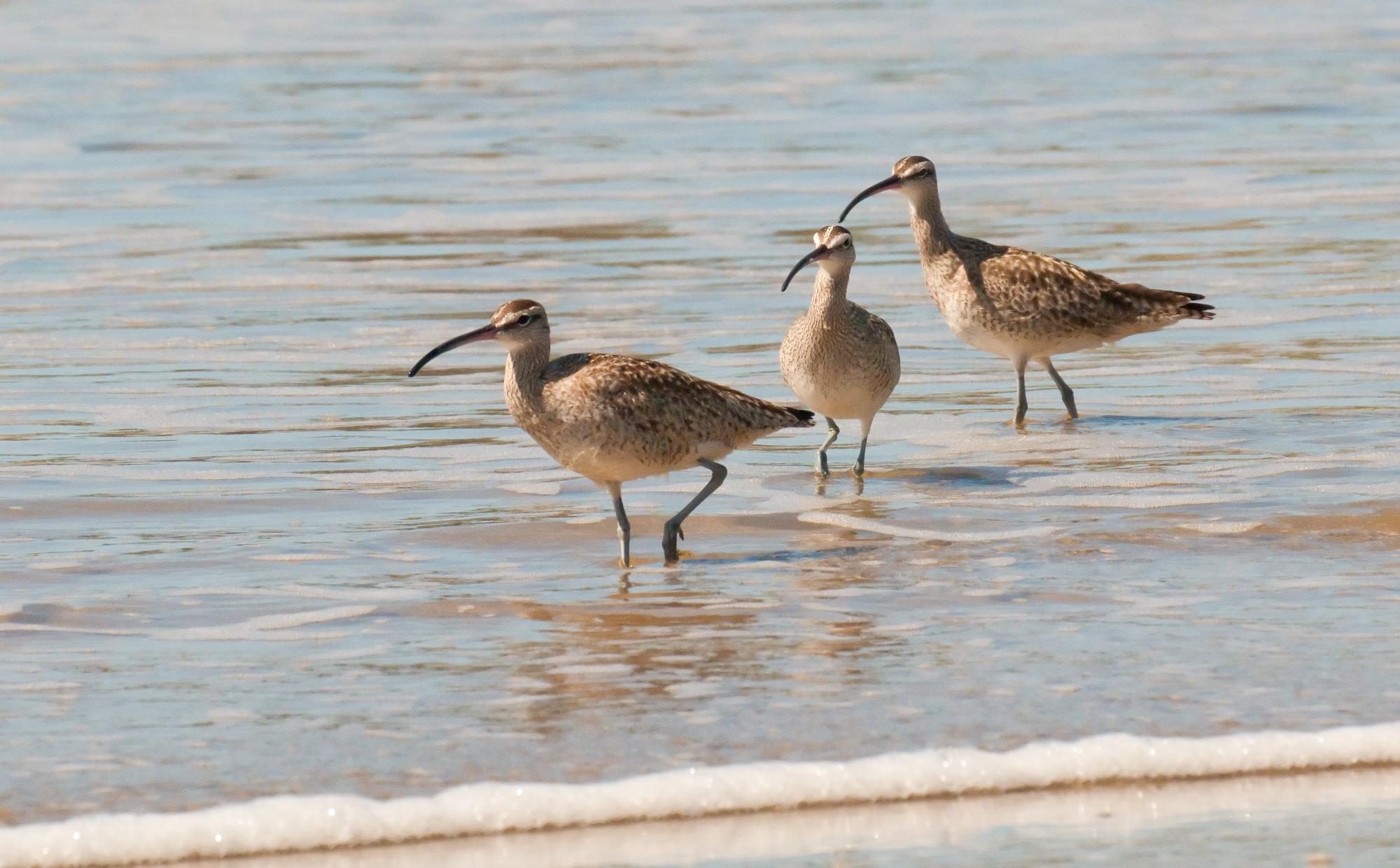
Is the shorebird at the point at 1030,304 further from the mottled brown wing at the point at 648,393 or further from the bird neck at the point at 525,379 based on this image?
the bird neck at the point at 525,379

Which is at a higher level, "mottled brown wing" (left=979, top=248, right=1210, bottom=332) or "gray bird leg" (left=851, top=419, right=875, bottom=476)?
"mottled brown wing" (left=979, top=248, right=1210, bottom=332)

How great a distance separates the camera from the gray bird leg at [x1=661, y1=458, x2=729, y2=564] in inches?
394

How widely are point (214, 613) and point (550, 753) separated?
7.71 ft

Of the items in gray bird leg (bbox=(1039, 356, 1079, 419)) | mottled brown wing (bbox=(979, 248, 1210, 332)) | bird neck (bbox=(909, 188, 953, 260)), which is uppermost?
bird neck (bbox=(909, 188, 953, 260))

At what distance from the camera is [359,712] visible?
7543 millimetres

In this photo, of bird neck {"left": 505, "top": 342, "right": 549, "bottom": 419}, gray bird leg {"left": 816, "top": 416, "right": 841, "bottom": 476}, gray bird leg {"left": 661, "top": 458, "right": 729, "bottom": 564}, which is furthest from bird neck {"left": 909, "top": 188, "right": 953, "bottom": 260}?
bird neck {"left": 505, "top": 342, "right": 549, "bottom": 419}

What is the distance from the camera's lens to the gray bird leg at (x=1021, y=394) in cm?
1334

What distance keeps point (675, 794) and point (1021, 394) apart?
280 inches

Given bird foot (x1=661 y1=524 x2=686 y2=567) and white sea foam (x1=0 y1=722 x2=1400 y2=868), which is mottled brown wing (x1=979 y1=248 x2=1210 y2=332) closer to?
bird foot (x1=661 y1=524 x2=686 y2=567)

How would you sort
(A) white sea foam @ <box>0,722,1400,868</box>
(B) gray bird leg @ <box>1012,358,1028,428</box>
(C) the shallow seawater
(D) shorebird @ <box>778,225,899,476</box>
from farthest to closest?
1. (B) gray bird leg @ <box>1012,358,1028,428</box>
2. (D) shorebird @ <box>778,225,899,476</box>
3. (C) the shallow seawater
4. (A) white sea foam @ <box>0,722,1400,868</box>

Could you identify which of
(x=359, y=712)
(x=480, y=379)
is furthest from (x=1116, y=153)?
(x=359, y=712)

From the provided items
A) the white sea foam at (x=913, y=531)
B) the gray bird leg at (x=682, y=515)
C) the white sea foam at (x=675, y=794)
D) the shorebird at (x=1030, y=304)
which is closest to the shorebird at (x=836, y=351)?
the white sea foam at (x=913, y=531)

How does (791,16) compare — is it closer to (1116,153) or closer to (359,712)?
(1116,153)

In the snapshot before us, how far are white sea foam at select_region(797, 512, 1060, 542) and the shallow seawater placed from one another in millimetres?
38
